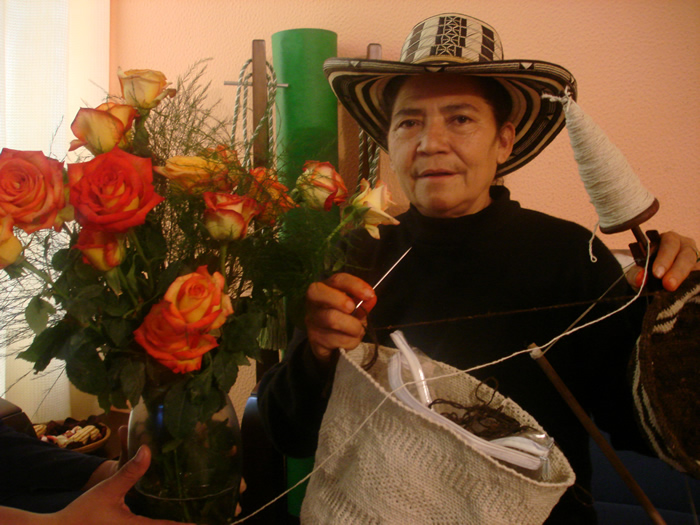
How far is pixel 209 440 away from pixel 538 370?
1.78 ft

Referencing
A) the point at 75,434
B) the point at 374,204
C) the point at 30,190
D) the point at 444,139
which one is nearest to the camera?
the point at 30,190

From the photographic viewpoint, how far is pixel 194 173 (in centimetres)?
48

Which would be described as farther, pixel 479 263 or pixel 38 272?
pixel 479 263

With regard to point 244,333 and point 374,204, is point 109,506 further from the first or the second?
point 374,204

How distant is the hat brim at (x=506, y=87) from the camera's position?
731 mm

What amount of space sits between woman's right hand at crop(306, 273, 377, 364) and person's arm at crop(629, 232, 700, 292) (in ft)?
1.10

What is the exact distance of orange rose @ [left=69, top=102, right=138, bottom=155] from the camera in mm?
458

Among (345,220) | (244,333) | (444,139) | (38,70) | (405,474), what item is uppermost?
(38,70)

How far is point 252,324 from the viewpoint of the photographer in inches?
19.4

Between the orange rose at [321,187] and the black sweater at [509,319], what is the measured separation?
261 mm

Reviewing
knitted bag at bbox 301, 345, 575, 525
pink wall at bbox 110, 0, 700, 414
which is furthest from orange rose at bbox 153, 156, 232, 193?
pink wall at bbox 110, 0, 700, 414

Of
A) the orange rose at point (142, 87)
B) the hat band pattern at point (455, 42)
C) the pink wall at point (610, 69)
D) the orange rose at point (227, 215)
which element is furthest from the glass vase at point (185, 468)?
the pink wall at point (610, 69)

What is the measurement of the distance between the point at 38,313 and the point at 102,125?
19 centimetres

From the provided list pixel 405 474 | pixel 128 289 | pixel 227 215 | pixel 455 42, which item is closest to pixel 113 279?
pixel 128 289
